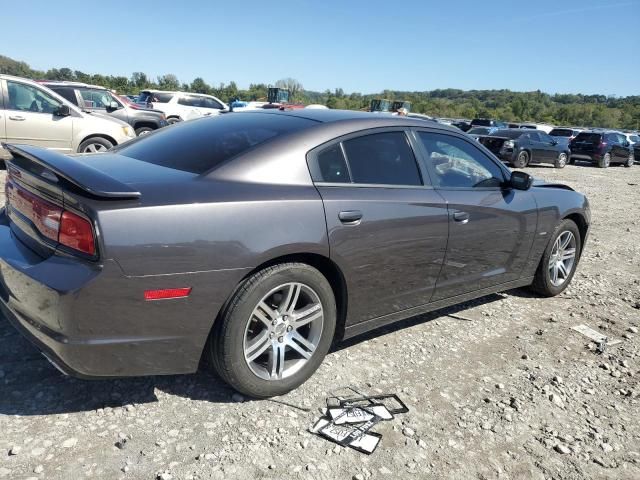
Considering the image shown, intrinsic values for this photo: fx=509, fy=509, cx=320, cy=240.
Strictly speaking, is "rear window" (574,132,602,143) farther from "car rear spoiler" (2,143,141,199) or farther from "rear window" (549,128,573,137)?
"car rear spoiler" (2,143,141,199)

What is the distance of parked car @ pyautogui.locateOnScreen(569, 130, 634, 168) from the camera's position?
21.1m

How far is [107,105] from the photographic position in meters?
13.1

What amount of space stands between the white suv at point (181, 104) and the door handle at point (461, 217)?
16701 millimetres

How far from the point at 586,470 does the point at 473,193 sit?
188 centimetres

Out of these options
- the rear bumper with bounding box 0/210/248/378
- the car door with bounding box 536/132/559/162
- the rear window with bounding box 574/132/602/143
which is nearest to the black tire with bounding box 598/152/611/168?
the rear window with bounding box 574/132/602/143

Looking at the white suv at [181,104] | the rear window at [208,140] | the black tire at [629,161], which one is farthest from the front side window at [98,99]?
the black tire at [629,161]

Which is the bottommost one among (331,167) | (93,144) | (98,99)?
(93,144)

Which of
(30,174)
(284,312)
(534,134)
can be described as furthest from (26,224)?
(534,134)

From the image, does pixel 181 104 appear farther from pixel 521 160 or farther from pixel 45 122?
pixel 521 160

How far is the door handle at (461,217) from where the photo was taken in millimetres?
3413

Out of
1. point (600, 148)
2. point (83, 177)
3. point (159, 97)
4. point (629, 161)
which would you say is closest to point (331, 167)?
point (83, 177)

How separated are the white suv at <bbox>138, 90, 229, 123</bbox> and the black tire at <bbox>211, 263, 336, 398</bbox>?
17.2m

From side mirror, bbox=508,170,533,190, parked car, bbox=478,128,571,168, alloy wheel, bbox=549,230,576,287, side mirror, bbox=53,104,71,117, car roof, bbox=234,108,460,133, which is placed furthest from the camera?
parked car, bbox=478,128,571,168

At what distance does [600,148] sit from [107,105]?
740 inches
